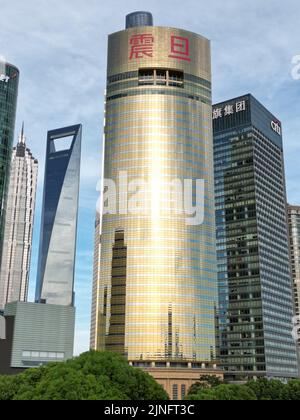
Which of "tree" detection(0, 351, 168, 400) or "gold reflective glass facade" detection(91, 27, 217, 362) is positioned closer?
"tree" detection(0, 351, 168, 400)

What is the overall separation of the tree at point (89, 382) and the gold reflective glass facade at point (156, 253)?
88.7 meters

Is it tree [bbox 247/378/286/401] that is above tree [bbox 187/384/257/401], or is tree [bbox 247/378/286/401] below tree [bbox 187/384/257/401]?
below

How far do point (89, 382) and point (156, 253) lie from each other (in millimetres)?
118987

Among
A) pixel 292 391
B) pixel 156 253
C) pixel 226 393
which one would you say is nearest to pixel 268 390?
pixel 292 391

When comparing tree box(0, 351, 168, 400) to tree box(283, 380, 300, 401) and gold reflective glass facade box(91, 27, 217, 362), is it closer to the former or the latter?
tree box(283, 380, 300, 401)

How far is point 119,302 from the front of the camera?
178m

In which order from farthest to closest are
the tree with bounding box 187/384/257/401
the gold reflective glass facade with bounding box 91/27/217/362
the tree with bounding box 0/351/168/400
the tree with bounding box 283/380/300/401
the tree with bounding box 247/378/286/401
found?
the gold reflective glass facade with bounding box 91/27/217/362
the tree with bounding box 247/378/286/401
the tree with bounding box 283/380/300/401
the tree with bounding box 187/384/257/401
the tree with bounding box 0/351/168/400

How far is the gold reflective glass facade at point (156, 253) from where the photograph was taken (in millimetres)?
172625

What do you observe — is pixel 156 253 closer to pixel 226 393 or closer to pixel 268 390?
pixel 268 390

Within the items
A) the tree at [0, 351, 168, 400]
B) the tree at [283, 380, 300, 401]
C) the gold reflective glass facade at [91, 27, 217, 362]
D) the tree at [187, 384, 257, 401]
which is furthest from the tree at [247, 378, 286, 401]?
the gold reflective glass facade at [91, 27, 217, 362]

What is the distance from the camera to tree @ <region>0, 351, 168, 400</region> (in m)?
61.0

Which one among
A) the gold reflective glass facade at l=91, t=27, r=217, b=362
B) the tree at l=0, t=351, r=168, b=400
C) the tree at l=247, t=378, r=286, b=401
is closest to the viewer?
the tree at l=0, t=351, r=168, b=400

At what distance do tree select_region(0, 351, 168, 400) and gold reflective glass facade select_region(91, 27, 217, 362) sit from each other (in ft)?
291

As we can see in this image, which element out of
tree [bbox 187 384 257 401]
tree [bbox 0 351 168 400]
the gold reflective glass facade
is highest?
the gold reflective glass facade
